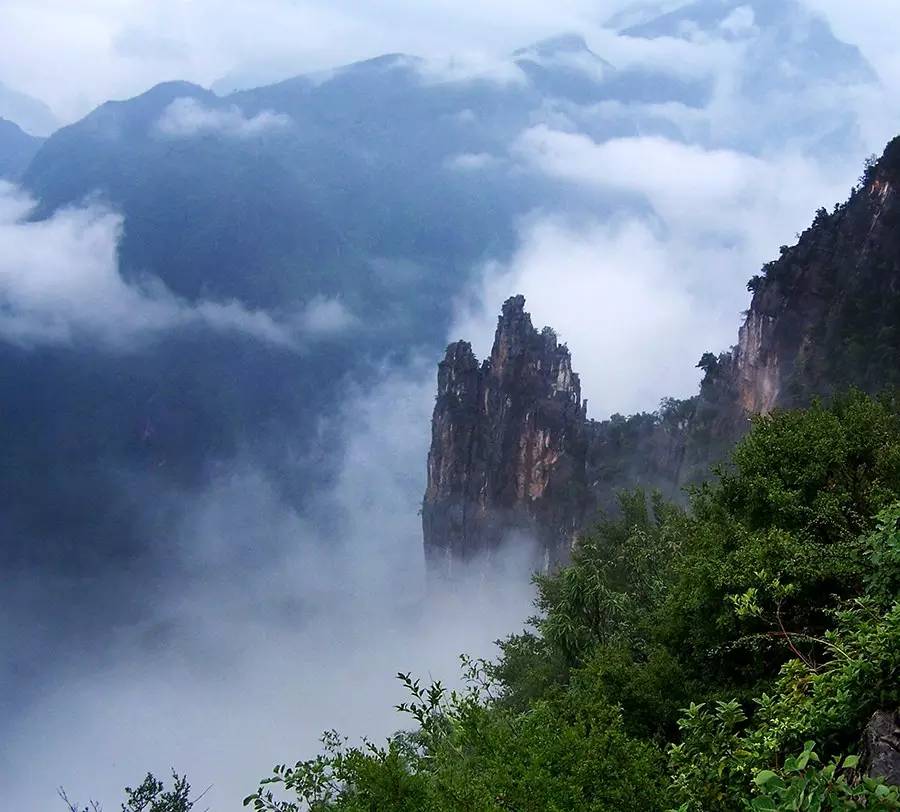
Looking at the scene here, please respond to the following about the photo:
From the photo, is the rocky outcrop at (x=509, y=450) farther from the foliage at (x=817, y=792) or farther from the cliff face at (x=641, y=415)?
the foliage at (x=817, y=792)

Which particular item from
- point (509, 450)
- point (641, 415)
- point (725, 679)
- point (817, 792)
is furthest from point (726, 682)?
point (509, 450)

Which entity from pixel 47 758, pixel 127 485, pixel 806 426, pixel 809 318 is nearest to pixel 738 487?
pixel 806 426

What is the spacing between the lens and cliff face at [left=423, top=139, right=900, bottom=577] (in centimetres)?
5888

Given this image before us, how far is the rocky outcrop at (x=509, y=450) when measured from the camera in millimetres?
105312

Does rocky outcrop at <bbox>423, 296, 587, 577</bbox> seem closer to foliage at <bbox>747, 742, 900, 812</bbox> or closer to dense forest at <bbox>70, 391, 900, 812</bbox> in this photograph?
dense forest at <bbox>70, 391, 900, 812</bbox>

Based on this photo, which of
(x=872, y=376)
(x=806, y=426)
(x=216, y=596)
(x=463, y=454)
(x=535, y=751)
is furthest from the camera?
(x=216, y=596)

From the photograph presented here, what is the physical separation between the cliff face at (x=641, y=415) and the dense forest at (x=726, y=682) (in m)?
24.8

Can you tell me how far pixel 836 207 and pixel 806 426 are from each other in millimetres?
60153

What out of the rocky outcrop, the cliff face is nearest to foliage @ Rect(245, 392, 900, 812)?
the cliff face

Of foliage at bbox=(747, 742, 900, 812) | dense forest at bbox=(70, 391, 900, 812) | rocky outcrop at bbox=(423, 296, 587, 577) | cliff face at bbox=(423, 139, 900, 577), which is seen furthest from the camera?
rocky outcrop at bbox=(423, 296, 587, 577)

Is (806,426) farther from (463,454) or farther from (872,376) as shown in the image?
(463,454)

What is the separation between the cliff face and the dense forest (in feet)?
81.5

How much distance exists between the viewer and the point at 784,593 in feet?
40.2

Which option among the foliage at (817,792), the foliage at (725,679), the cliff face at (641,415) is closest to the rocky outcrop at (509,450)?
the cliff face at (641,415)
